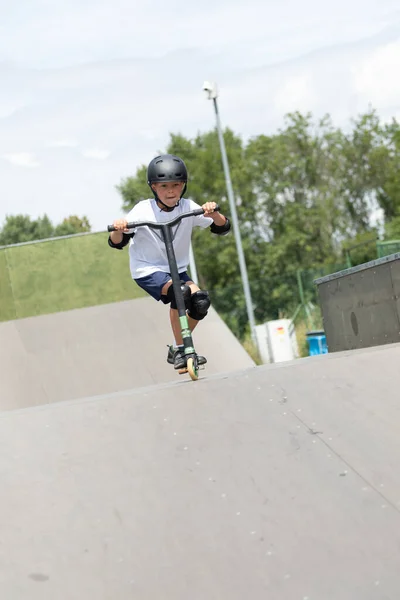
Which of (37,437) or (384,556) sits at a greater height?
(37,437)

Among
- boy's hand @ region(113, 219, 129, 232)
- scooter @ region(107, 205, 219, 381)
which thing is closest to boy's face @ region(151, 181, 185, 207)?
scooter @ region(107, 205, 219, 381)

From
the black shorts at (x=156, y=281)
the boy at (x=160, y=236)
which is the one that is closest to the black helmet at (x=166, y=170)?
the boy at (x=160, y=236)

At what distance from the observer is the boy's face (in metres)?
6.75

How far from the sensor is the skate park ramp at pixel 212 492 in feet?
11.4

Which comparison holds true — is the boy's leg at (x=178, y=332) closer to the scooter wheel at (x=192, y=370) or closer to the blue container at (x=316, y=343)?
the scooter wheel at (x=192, y=370)

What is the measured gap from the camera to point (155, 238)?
688 centimetres

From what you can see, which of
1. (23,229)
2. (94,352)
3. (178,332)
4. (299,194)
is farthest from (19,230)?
(178,332)

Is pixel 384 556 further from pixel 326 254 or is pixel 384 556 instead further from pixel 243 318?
pixel 326 254

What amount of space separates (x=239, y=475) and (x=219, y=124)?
78.5ft

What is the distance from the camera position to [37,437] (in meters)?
4.76

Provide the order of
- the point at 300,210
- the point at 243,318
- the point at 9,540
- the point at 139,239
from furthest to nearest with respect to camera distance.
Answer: the point at 300,210 < the point at 243,318 < the point at 139,239 < the point at 9,540

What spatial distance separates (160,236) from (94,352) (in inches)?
324

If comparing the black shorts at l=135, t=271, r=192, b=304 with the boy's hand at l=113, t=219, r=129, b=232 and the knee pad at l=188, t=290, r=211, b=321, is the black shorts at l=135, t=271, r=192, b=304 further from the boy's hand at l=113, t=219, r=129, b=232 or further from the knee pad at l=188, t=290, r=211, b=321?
the boy's hand at l=113, t=219, r=129, b=232

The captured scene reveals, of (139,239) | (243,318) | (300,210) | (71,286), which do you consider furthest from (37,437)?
(300,210)
